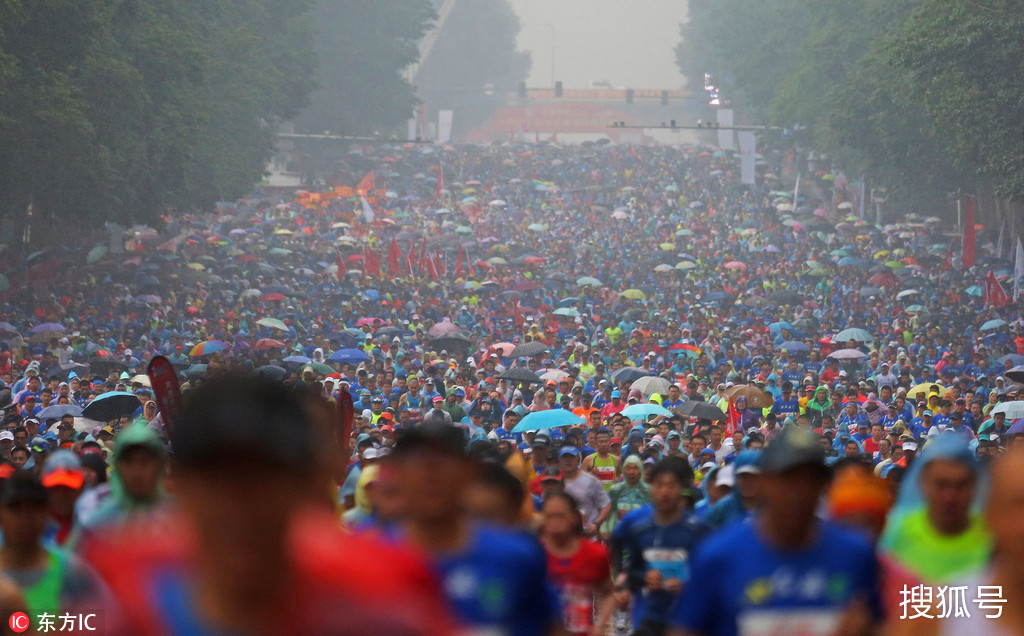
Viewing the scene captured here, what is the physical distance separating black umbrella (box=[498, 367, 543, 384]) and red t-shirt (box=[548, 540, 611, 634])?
12815mm

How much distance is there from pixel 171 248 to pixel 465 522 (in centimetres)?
3500

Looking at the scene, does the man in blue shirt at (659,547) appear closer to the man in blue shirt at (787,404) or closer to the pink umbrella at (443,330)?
the man in blue shirt at (787,404)

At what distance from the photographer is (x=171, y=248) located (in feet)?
124

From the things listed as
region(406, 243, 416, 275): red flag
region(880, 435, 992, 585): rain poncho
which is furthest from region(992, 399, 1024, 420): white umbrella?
region(406, 243, 416, 275): red flag

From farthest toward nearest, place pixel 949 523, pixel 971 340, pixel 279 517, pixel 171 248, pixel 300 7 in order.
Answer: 1. pixel 300 7
2. pixel 171 248
3. pixel 971 340
4. pixel 949 523
5. pixel 279 517

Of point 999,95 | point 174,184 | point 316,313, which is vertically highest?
point 999,95

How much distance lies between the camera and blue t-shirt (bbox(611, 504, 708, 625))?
6.01 metres

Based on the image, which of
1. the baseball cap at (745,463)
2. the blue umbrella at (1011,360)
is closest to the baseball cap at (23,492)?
the baseball cap at (745,463)

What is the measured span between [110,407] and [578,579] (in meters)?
9.71

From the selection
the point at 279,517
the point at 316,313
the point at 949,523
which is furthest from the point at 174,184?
the point at 279,517

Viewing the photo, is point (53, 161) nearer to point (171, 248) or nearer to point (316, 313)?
point (316, 313)

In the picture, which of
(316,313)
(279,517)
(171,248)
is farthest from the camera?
(171,248)

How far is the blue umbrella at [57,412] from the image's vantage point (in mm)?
14312

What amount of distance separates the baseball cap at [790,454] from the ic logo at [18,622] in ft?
6.12
